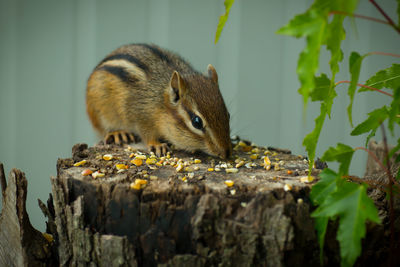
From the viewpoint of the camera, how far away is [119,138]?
109 inches

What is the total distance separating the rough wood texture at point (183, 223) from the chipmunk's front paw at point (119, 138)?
1.06 m

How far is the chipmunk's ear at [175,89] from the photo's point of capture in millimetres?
2309

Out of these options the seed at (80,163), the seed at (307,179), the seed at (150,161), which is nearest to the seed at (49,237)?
the seed at (80,163)

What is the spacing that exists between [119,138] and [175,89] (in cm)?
66

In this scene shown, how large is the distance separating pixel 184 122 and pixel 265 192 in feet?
3.28

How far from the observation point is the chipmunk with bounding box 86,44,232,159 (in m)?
2.17

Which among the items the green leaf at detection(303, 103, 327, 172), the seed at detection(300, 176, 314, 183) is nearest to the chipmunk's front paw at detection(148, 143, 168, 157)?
the seed at detection(300, 176, 314, 183)

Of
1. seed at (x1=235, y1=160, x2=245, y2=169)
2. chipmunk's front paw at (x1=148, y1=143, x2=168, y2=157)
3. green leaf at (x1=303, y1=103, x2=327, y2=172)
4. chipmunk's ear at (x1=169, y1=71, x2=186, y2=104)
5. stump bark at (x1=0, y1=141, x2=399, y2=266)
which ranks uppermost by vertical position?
chipmunk's ear at (x1=169, y1=71, x2=186, y2=104)

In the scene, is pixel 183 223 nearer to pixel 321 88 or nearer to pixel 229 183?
pixel 229 183

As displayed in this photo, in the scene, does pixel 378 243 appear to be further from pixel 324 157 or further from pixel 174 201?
pixel 174 201

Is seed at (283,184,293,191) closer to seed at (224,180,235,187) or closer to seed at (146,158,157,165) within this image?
seed at (224,180,235,187)

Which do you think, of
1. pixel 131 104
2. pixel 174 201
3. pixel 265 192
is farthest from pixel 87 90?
pixel 265 192

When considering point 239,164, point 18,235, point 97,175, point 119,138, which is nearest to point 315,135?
point 239,164

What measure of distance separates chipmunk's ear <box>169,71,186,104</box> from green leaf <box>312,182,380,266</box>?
4.43 ft
